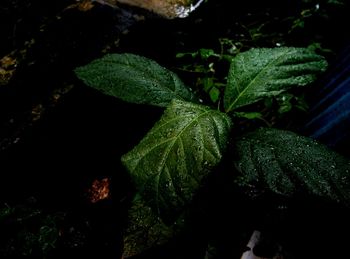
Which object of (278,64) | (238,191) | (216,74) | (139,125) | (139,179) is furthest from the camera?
(216,74)

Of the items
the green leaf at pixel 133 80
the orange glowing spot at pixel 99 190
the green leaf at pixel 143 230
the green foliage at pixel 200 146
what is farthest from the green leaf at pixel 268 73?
the orange glowing spot at pixel 99 190

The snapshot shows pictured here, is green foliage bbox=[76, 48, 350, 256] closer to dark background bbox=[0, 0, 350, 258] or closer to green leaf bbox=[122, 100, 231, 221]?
green leaf bbox=[122, 100, 231, 221]

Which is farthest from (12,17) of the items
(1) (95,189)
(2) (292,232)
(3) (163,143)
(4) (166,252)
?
(2) (292,232)

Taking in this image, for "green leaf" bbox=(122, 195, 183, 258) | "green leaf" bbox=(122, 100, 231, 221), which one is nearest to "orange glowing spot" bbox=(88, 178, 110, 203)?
"green leaf" bbox=(122, 195, 183, 258)

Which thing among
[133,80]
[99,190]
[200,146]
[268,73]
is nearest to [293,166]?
[200,146]

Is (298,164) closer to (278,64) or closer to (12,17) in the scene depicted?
(278,64)

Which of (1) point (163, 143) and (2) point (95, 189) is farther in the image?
(2) point (95, 189)

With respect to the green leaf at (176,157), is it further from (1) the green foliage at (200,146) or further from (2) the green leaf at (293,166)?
(2) the green leaf at (293,166)
